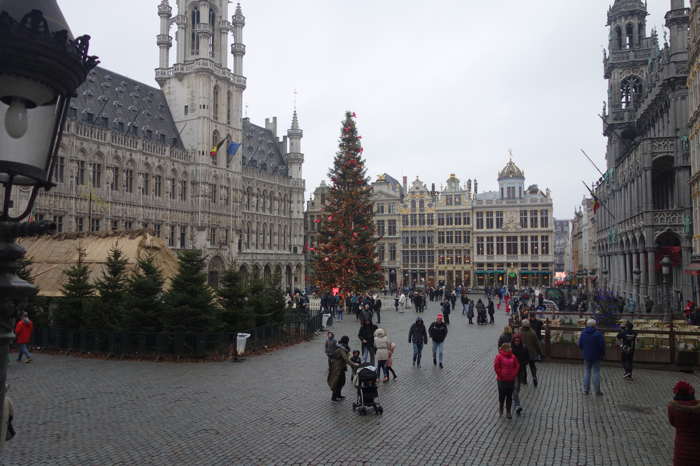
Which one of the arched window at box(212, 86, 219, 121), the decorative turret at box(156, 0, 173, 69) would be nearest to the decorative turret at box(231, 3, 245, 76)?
the arched window at box(212, 86, 219, 121)

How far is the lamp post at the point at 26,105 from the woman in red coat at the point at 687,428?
6851 mm

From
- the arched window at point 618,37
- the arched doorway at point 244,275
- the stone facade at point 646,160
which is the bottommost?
the arched doorway at point 244,275

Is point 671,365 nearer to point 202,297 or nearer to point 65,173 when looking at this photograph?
point 202,297

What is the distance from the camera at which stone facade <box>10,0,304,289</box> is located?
45.6 meters

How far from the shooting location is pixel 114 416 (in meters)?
11.0

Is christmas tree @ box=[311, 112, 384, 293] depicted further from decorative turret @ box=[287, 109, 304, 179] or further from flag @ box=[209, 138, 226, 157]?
decorative turret @ box=[287, 109, 304, 179]

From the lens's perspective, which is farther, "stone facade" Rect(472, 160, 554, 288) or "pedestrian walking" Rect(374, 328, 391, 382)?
"stone facade" Rect(472, 160, 554, 288)

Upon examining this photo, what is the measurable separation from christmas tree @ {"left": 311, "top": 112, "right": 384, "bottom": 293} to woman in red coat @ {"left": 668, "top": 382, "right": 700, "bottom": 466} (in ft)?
107

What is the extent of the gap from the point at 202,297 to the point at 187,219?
1524 inches

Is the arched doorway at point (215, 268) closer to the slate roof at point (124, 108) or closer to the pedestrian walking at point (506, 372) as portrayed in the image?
the slate roof at point (124, 108)

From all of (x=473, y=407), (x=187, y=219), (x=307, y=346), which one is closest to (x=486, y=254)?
(x=187, y=219)

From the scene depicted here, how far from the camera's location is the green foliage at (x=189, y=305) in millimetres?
18875

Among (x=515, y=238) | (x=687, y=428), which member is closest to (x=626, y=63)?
(x=515, y=238)

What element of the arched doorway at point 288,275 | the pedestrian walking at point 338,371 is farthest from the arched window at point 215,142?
the pedestrian walking at point 338,371
